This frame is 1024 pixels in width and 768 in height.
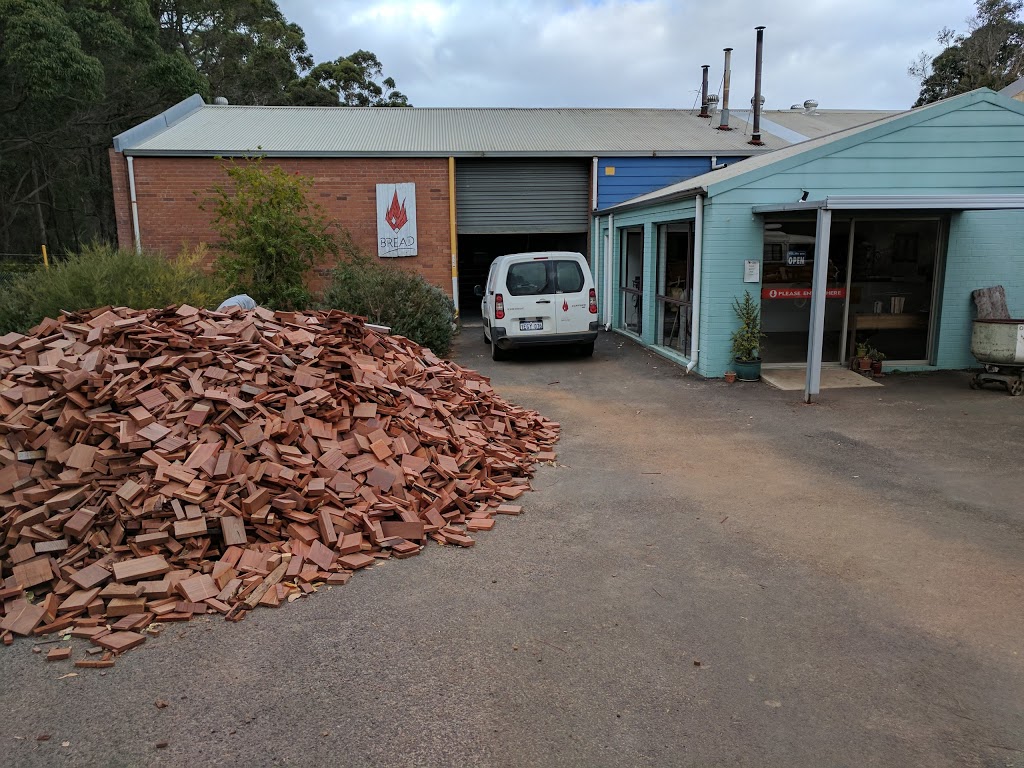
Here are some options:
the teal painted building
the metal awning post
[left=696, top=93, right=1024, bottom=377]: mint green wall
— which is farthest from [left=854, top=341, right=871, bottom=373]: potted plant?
the metal awning post

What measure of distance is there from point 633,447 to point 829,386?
4.50 m

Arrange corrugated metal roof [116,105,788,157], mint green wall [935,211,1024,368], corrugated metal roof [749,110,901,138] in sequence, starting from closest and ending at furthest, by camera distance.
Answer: mint green wall [935,211,1024,368], corrugated metal roof [116,105,788,157], corrugated metal roof [749,110,901,138]

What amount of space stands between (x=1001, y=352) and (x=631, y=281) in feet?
25.5

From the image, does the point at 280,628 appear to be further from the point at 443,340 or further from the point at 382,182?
the point at 382,182

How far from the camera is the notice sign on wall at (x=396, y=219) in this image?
17844 mm

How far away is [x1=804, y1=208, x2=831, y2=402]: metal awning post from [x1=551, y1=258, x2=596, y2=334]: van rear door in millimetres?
4114

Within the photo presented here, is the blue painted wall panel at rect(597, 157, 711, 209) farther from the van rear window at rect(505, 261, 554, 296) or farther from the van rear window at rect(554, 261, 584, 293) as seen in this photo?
the van rear window at rect(505, 261, 554, 296)

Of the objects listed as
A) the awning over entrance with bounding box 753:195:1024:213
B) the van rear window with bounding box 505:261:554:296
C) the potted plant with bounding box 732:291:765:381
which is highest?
the awning over entrance with bounding box 753:195:1024:213

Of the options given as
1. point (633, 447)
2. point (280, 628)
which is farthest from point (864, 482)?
point (280, 628)

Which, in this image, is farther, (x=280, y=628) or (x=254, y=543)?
(x=254, y=543)

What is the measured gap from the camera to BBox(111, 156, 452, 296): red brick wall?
1727cm

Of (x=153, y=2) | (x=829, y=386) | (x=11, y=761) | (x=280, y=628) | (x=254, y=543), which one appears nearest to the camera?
(x=11, y=761)

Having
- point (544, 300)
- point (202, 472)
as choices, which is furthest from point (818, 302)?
point (202, 472)

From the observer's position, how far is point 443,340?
13.1 metres
